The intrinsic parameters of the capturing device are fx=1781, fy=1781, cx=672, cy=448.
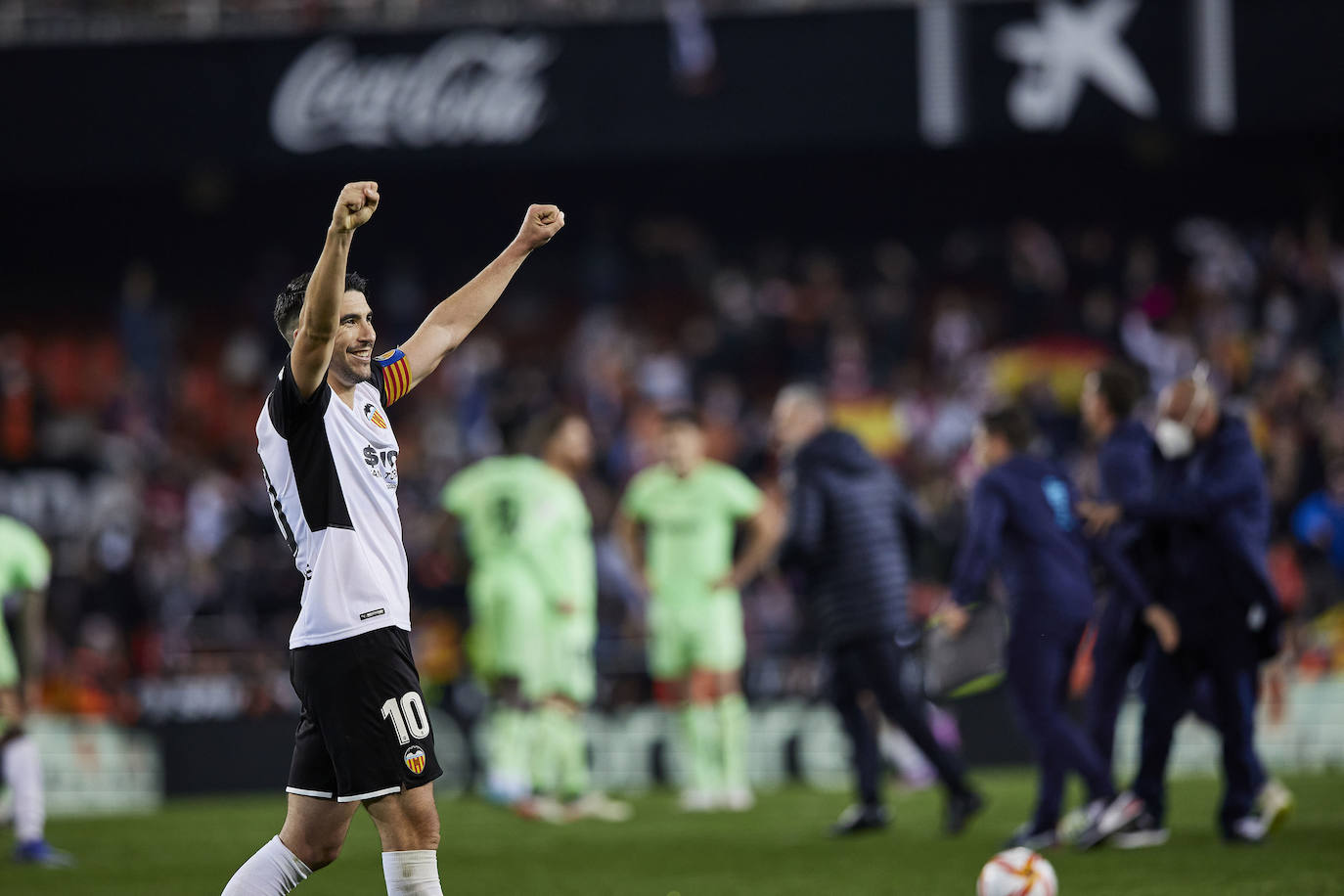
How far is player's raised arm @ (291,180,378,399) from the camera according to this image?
4.75 meters

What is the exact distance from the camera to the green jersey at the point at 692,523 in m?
12.4

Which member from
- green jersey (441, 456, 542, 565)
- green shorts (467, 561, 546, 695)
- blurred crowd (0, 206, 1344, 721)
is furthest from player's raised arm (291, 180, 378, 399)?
blurred crowd (0, 206, 1344, 721)

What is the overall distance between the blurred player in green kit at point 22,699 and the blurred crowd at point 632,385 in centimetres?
585

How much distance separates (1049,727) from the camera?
870cm

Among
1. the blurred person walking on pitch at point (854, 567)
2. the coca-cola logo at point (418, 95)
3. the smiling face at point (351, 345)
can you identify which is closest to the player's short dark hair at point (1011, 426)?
the blurred person walking on pitch at point (854, 567)

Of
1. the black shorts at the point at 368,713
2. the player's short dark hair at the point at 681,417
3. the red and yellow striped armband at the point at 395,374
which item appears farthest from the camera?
the player's short dark hair at the point at 681,417

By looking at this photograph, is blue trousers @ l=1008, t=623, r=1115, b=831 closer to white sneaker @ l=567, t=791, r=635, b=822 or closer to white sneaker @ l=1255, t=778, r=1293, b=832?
white sneaker @ l=1255, t=778, r=1293, b=832

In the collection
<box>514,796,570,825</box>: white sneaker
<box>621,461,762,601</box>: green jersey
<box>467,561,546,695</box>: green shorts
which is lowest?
<box>514,796,570,825</box>: white sneaker

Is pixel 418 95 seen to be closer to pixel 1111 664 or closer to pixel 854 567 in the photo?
pixel 854 567

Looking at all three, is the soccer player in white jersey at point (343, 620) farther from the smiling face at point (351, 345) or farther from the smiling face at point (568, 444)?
the smiling face at point (568, 444)

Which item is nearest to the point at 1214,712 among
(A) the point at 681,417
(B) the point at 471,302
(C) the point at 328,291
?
(A) the point at 681,417

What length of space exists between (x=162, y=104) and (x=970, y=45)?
9.49 m

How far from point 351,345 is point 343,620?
0.81 meters

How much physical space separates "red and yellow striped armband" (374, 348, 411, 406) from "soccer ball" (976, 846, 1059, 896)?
288 cm
